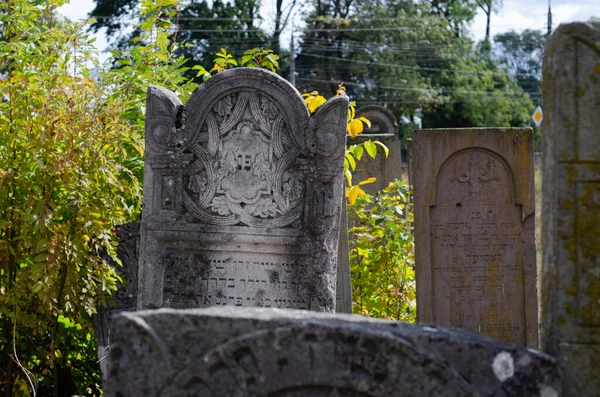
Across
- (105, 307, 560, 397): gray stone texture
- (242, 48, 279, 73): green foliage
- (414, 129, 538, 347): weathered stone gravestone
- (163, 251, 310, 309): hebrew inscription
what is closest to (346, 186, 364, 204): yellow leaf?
(414, 129, 538, 347): weathered stone gravestone

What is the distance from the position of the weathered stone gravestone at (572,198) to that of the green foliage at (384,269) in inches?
187

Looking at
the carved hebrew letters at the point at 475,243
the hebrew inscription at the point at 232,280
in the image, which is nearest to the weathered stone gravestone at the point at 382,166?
the carved hebrew letters at the point at 475,243

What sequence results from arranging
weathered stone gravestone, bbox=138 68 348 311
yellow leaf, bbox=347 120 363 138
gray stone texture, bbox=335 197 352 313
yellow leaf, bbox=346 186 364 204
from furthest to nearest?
yellow leaf, bbox=346 186 364 204, yellow leaf, bbox=347 120 363 138, gray stone texture, bbox=335 197 352 313, weathered stone gravestone, bbox=138 68 348 311

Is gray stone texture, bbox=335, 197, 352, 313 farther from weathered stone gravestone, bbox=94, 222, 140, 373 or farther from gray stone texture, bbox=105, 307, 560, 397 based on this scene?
gray stone texture, bbox=105, 307, 560, 397

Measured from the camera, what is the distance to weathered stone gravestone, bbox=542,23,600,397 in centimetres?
299

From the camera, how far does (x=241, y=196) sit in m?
5.86

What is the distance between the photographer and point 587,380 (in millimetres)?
2941

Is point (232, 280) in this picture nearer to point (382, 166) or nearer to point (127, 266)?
point (127, 266)

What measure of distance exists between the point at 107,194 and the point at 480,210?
265 cm

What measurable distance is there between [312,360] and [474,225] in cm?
433

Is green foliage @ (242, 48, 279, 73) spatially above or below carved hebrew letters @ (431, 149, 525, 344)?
above

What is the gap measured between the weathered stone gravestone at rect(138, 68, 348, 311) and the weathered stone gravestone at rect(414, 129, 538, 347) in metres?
1.25

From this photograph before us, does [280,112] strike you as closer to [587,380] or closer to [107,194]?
[107,194]

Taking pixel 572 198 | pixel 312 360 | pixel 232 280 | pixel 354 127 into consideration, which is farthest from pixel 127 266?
pixel 572 198
